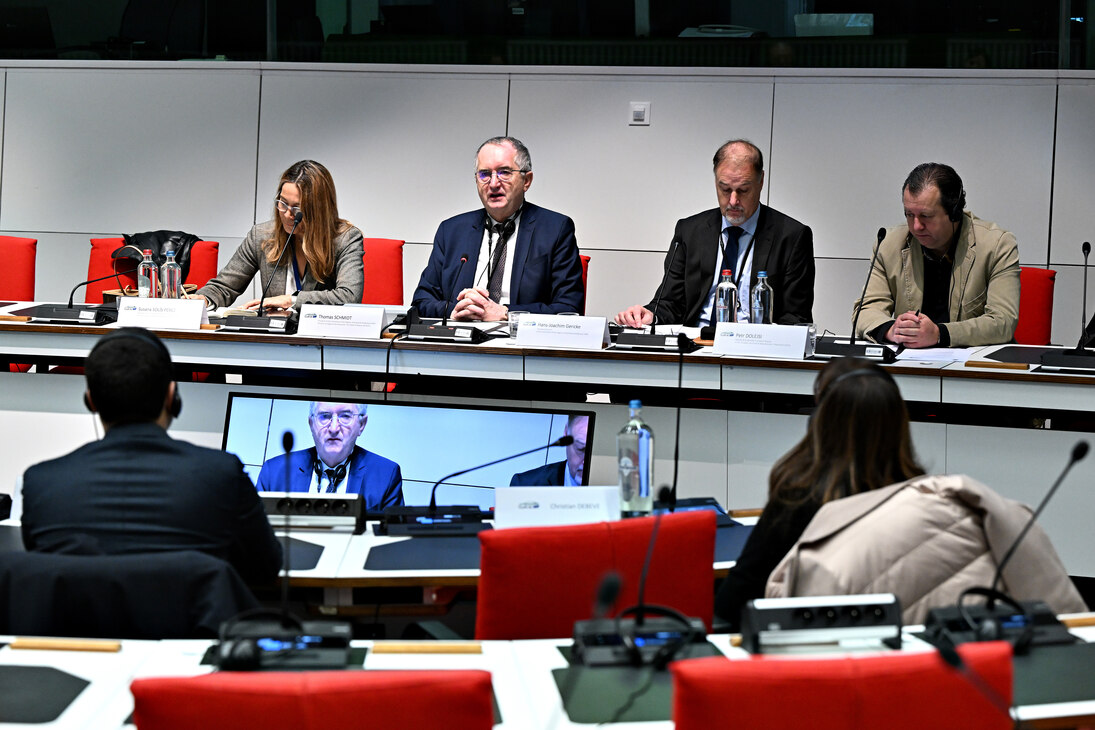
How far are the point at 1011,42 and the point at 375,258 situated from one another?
11.1 feet

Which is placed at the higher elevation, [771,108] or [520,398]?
[771,108]

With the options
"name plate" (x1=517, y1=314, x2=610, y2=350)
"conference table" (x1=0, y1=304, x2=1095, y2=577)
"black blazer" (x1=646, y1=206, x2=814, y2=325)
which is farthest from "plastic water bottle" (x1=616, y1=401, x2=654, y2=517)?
Result: "black blazer" (x1=646, y1=206, x2=814, y2=325)

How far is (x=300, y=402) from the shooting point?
3094 mm

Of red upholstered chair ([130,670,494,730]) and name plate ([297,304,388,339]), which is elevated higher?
name plate ([297,304,388,339])

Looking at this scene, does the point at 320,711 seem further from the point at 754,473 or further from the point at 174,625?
the point at 754,473

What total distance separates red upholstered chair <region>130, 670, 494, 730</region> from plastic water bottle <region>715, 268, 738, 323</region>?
2.94m

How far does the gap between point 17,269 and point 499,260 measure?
205cm

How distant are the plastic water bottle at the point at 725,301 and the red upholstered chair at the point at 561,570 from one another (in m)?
Result: 2.18

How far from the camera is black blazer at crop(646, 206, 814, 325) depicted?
14.1 feet

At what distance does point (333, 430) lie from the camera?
10.1 feet

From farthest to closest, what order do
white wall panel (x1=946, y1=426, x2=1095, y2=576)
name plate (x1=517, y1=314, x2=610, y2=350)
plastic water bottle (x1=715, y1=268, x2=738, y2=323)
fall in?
plastic water bottle (x1=715, y1=268, x2=738, y2=323)
name plate (x1=517, y1=314, x2=610, y2=350)
white wall panel (x1=946, y1=426, x2=1095, y2=576)

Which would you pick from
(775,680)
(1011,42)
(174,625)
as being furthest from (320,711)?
(1011,42)

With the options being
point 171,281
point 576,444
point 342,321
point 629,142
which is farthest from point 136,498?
point 629,142

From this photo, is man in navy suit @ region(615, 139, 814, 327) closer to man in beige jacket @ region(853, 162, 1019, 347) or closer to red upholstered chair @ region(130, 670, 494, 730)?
man in beige jacket @ region(853, 162, 1019, 347)
